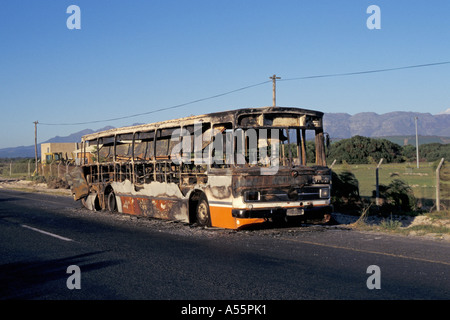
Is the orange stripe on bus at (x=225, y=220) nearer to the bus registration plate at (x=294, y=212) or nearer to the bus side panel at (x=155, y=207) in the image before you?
the bus registration plate at (x=294, y=212)

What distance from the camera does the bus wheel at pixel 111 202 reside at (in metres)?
17.6

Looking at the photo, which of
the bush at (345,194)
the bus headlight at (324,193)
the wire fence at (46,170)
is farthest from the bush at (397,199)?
the wire fence at (46,170)

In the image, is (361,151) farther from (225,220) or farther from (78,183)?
(225,220)

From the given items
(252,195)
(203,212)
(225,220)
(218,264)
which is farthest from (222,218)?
(218,264)

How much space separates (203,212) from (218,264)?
441 centimetres

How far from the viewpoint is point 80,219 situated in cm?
1599

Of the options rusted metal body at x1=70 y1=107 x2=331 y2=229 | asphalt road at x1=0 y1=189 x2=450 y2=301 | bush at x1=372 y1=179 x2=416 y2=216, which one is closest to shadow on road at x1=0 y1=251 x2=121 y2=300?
asphalt road at x1=0 y1=189 x2=450 y2=301

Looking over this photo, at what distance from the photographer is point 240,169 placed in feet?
36.4

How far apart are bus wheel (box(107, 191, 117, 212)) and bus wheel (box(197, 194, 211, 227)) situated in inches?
223

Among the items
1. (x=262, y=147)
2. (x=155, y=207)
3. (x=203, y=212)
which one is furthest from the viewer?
(x=155, y=207)

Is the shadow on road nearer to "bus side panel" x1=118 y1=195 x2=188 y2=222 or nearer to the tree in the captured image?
"bus side panel" x1=118 y1=195 x2=188 y2=222

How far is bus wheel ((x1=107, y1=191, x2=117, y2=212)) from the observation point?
1761cm

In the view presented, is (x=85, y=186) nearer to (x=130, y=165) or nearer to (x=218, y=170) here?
(x=130, y=165)
